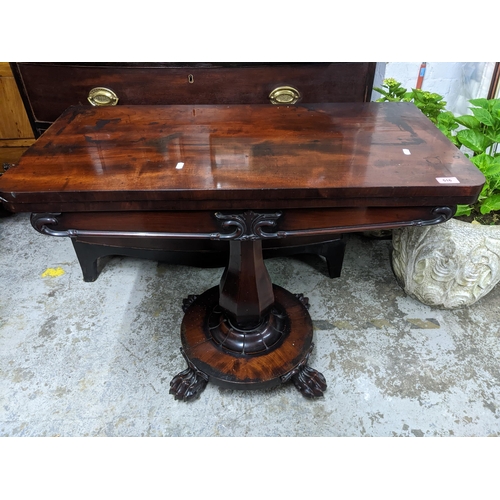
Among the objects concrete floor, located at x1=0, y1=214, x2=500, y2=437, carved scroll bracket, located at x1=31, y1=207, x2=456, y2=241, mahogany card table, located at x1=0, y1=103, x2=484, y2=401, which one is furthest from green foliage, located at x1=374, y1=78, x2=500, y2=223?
carved scroll bracket, located at x1=31, y1=207, x2=456, y2=241

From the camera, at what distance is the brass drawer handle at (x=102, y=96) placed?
1.55 metres

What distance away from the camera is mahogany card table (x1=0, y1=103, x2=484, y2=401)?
90 cm

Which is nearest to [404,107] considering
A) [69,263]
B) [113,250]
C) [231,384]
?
[231,384]

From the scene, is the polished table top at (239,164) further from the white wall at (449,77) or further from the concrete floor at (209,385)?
the white wall at (449,77)

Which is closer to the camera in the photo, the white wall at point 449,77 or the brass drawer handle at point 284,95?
the brass drawer handle at point 284,95

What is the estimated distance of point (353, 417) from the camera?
1.29 m

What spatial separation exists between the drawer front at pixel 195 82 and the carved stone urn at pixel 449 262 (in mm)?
606

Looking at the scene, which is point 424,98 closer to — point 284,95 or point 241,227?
point 284,95

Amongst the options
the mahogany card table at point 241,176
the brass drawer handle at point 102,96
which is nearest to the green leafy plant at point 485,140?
the mahogany card table at point 241,176

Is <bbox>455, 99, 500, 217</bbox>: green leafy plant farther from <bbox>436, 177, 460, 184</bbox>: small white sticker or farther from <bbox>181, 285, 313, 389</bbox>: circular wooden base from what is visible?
<bbox>181, 285, 313, 389</bbox>: circular wooden base

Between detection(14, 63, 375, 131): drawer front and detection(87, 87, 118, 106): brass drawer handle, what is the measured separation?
18mm

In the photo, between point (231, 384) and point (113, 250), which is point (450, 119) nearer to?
point (231, 384)

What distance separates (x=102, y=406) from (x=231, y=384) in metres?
0.44

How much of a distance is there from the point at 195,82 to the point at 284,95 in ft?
1.15
